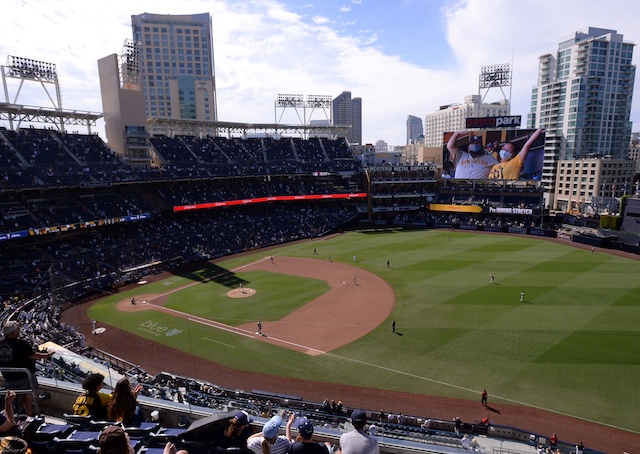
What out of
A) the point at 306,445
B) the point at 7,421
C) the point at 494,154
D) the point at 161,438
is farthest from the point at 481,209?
the point at 7,421

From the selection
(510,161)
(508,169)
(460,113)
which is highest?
(460,113)

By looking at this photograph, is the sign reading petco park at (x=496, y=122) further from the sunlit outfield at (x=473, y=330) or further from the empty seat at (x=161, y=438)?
the empty seat at (x=161, y=438)

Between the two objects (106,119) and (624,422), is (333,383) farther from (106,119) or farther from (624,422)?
(106,119)

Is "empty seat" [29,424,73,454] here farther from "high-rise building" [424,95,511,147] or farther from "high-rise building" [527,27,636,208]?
"high-rise building" [424,95,511,147]

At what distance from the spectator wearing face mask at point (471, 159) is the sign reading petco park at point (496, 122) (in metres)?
2.35

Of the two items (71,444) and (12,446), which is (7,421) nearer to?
(71,444)

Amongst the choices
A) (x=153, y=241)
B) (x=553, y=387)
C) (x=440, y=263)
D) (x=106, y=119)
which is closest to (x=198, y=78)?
(x=106, y=119)

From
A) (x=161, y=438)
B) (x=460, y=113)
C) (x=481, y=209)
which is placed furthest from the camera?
(x=460, y=113)

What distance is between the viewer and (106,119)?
198 feet

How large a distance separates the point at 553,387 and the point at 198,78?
115195mm

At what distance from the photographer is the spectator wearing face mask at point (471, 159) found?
226 feet

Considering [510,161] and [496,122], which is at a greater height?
[496,122]

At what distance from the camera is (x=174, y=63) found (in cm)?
10838

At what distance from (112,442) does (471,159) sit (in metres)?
74.0
